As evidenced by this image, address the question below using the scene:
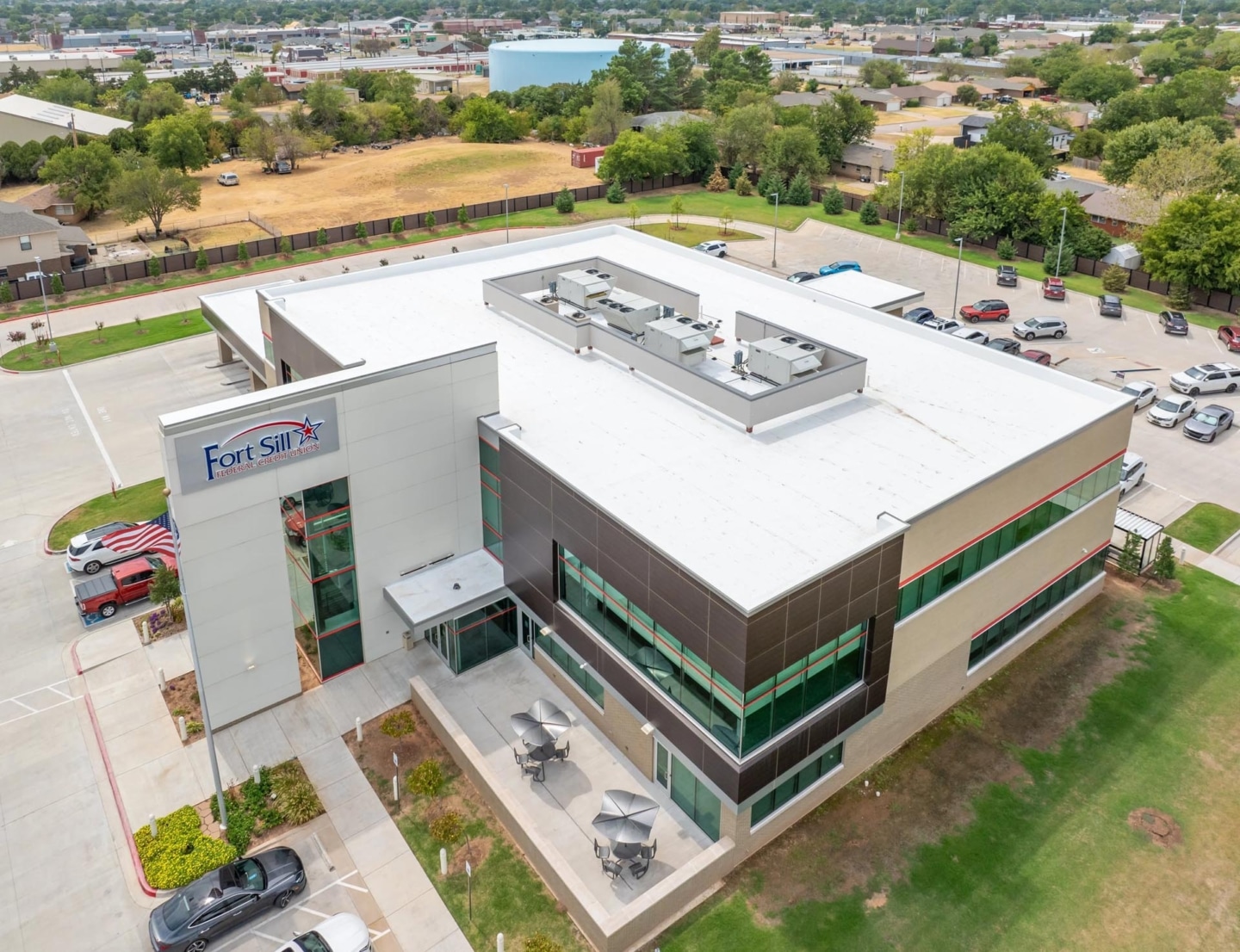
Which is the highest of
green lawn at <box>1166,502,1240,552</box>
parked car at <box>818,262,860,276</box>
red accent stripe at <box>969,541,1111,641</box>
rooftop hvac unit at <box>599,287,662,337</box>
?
rooftop hvac unit at <box>599,287,662,337</box>

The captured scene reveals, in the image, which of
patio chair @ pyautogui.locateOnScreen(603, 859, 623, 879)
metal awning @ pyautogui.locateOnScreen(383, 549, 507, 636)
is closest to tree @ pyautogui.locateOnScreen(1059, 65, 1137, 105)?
metal awning @ pyautogui.locateOnScreen(383, 549, 507, 636)

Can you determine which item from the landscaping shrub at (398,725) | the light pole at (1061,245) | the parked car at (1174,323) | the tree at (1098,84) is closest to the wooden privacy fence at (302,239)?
the light pole at (1061,245)

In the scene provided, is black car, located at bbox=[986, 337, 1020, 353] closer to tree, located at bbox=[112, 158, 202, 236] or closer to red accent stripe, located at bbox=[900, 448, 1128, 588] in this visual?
red accent stripe, located at bbox=[900, 448, 1128, 588]

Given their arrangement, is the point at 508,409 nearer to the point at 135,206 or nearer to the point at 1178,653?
the point at 1178,653

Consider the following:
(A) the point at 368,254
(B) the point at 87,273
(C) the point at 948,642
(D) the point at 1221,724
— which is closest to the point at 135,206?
(B) the point at 87,273

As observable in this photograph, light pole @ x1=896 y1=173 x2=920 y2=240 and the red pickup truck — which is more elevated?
light pole @ x1=896 y1=173 x2=920 y2=240

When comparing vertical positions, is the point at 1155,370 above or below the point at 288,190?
below
